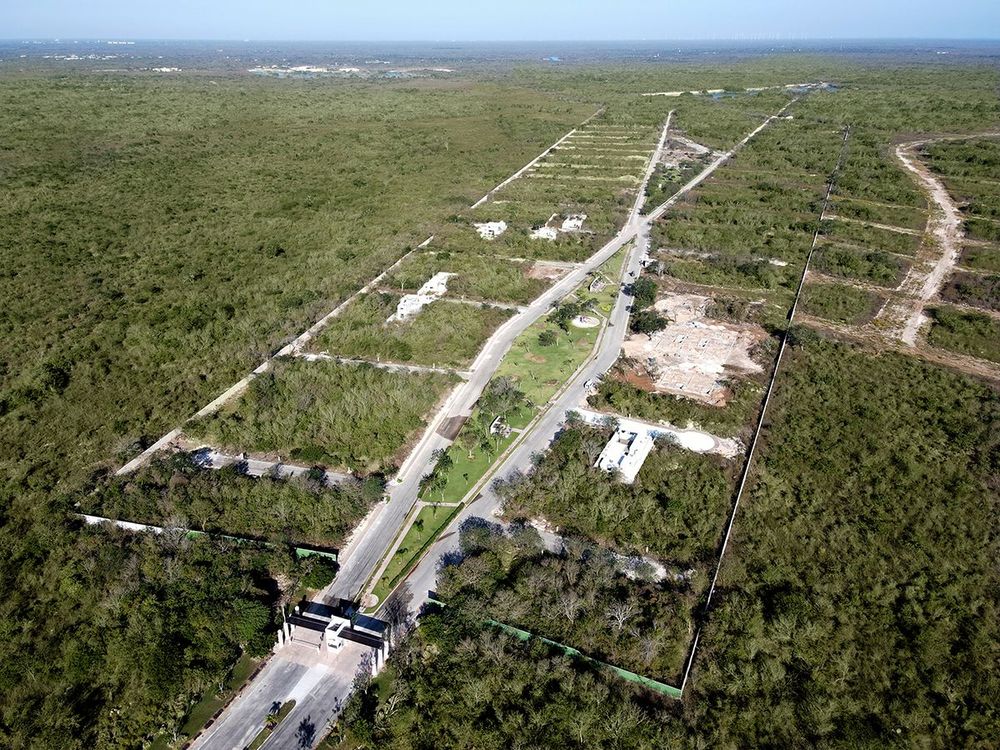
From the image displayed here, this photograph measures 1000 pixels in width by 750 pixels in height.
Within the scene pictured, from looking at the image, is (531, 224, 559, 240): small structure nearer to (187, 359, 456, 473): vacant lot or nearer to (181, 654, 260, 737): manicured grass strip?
(187, 359, 456, 473): vacant lot

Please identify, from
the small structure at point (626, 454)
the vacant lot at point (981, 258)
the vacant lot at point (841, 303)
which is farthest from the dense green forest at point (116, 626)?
the vacant lot at point (981, 258)

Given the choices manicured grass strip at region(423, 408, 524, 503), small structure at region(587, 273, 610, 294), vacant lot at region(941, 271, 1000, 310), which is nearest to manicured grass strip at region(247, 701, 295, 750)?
manicured grass strip at region(423, 408, 524, 503)

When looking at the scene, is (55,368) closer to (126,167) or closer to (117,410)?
(117,410)

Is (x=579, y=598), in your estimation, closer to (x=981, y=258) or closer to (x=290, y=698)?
(x=290, y=698)

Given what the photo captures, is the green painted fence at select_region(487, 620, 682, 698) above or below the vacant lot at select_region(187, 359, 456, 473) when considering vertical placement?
below

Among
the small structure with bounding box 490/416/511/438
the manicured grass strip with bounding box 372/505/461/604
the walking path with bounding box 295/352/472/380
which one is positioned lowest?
the manicured grass strip with bounding box 372/505/461/604

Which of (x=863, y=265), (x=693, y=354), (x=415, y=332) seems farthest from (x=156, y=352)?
(x=863, y=265)
